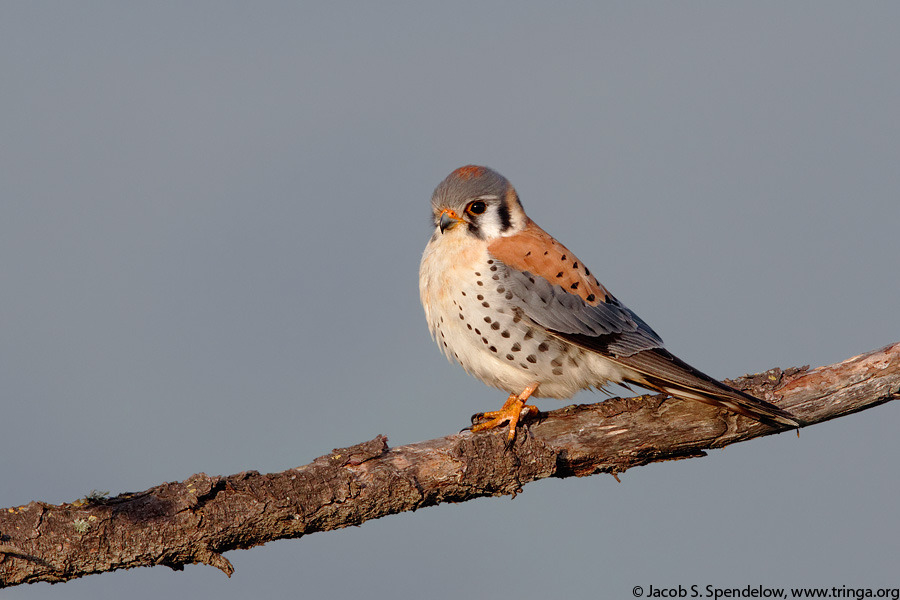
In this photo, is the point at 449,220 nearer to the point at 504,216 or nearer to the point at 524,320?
the point at 504,216

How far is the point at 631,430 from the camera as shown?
13.4 ft

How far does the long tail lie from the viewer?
3906 millimetres

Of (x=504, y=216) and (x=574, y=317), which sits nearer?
(x=574, y=317)

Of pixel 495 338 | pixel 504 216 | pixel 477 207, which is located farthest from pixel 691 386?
pixel 477 207

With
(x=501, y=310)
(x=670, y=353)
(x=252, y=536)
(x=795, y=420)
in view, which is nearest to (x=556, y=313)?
(x=501, y=310)

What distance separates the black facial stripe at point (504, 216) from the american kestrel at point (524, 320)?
2cm

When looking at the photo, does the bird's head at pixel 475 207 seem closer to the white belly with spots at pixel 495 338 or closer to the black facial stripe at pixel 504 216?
the black facial stripe at pixel 504 216

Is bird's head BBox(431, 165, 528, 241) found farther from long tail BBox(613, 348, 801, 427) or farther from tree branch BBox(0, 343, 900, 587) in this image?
tree branch BBox(0, 343, 900, 587)

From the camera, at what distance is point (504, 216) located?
477 centimetres

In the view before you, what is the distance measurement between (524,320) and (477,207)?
0.79m

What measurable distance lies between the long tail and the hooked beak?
1.19m

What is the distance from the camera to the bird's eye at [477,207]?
4.71 metres

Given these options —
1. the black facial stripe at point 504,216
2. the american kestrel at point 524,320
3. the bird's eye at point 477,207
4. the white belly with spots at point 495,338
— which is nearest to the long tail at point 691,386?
the american kestrel at point 524,320

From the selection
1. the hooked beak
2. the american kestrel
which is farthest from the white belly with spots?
the hooked beak
